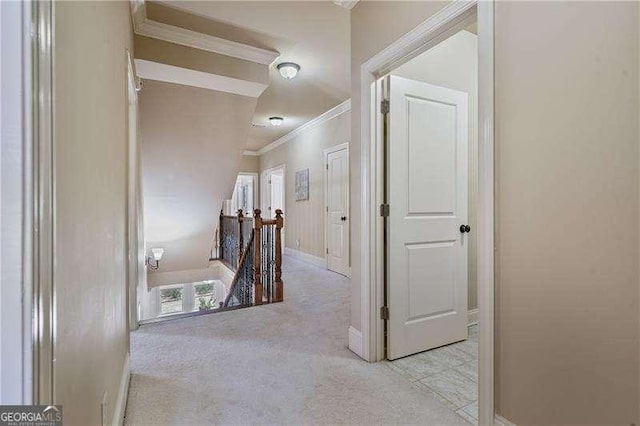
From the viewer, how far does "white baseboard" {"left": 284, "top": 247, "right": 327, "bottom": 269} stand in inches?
213

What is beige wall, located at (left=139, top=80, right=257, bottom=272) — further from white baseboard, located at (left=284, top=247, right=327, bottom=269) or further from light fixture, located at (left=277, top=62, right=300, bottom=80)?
white baseboard, located at (left=284, top=247, right=327, bottom=269)

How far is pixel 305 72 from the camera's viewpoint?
3.48 m

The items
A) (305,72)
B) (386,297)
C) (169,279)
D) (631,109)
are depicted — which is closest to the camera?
(631,109)

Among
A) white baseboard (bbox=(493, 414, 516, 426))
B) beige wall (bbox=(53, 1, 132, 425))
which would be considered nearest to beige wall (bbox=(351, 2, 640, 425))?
white baseboard (bbox=(493, 414, 516, 426))

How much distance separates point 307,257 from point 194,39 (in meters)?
4.08

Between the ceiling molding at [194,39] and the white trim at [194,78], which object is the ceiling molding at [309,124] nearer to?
the white trim at [194,78]

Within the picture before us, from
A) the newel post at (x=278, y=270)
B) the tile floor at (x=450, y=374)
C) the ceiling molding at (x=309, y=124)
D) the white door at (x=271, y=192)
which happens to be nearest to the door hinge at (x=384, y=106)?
the tile floor at (x=450, y=374)

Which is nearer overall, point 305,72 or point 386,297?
point 386,297

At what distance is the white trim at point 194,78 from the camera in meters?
2.73

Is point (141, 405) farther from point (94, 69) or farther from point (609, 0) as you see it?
point (609, 0)

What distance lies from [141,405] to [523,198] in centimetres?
211

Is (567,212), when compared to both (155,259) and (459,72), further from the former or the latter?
(155,259)

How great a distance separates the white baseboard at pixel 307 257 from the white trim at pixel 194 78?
3053 millimetres

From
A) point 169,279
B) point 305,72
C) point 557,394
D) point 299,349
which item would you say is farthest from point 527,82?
point 169,279
